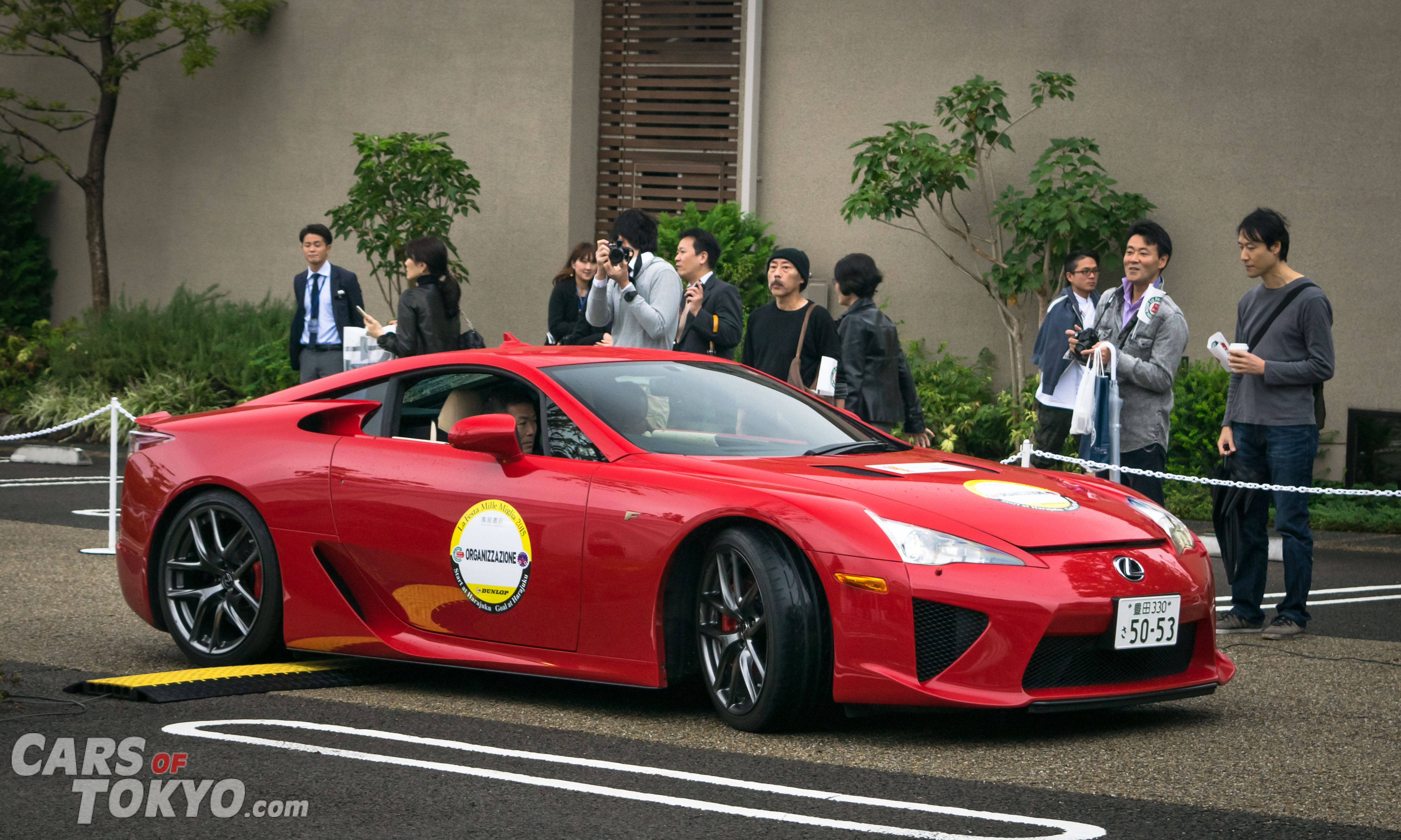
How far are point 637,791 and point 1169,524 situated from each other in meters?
2.25

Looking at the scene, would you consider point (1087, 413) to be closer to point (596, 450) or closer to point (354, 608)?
point (596, 450)

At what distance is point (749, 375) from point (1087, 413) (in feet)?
6.84

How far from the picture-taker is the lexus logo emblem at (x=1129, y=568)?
512 cm

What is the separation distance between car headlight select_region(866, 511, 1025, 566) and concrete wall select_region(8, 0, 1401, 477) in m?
9.00

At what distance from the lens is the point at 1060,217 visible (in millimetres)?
13383

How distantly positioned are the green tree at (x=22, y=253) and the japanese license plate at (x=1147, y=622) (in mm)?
17345

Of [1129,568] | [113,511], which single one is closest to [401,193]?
[113,511]

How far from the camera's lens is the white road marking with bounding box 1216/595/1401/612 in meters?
8.45

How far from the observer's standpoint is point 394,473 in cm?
604

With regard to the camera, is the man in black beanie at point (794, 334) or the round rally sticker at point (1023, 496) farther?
the man in black beanie at point (794, 334)

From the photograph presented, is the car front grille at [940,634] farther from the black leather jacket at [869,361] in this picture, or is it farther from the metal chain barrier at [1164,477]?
the black leather jacket at [869,361]

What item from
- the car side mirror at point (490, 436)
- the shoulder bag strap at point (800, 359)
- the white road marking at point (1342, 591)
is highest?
the shoulder bag strap at point (800, 359)

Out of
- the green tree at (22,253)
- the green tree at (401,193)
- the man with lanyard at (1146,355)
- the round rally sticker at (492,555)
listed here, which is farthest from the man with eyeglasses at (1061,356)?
the green tree at (22,253)

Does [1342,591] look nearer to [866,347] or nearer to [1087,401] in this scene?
[1087,401]
